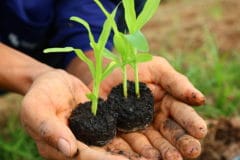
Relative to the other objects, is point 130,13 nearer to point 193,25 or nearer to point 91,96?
point 91,96

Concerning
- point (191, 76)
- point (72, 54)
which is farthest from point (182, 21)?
point (72, 54)

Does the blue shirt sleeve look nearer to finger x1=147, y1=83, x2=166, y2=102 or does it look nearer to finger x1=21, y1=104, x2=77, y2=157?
finger x1=147, y1=83, x2=166, y2=102

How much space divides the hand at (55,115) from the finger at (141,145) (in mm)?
108

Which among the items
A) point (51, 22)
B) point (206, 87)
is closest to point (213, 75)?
point (206, 87)

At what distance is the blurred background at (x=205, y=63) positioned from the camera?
217 centimetres

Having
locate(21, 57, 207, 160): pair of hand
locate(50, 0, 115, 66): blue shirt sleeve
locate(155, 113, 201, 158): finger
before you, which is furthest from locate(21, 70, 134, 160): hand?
locate(50, 0, 115, 66): blue shirt sleeve

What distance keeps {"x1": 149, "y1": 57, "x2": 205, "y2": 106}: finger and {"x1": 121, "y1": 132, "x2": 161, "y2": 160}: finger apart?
0.17 metres

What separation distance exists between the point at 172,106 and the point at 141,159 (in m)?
0.28

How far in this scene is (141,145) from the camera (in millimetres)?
1599

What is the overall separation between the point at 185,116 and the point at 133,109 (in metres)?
0.18

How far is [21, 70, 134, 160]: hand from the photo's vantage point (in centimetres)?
140

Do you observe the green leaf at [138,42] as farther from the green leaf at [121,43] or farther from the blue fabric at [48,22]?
the blue fabric at [48,22]

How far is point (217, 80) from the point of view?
252 cm

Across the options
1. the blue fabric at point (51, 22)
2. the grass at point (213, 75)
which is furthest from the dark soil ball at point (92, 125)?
the grass at point (213, 75)
